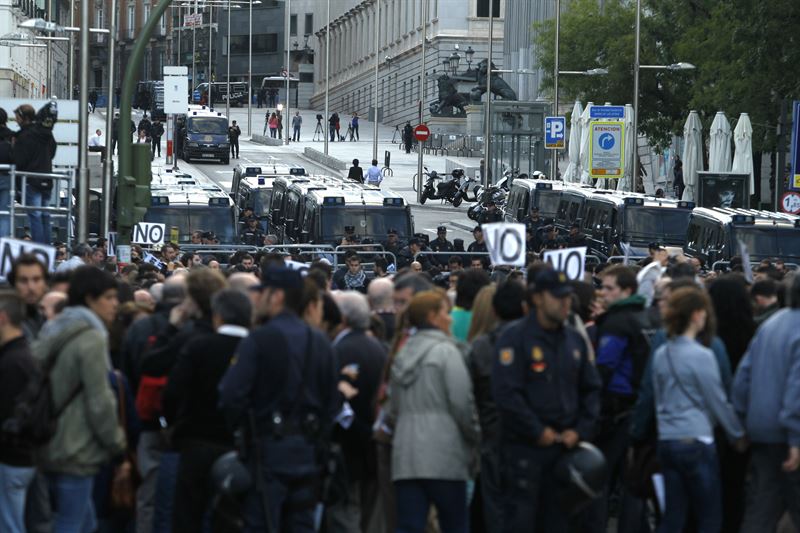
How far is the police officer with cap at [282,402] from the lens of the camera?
349 inches

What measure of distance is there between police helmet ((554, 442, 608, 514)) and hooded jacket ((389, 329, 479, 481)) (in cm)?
50

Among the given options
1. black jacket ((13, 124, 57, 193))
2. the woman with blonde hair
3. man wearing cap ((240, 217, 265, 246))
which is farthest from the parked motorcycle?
the woman with blonde hair

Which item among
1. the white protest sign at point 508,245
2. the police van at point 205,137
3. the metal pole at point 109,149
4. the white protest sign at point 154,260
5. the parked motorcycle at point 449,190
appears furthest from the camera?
the police van at point 205,137

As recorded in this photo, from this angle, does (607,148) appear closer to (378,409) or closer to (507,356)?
(378,409)

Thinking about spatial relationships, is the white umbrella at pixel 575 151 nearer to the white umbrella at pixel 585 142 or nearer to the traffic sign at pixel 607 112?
the white umbrella at pixel 585 142

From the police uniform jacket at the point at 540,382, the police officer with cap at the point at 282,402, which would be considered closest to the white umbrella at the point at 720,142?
the police uniform jacket at the point at 540,382

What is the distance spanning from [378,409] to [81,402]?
171 centimetres

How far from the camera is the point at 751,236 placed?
2852cm

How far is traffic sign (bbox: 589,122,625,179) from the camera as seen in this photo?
151 ft

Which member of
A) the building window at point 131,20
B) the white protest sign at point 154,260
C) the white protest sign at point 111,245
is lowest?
the white protest sign at point 154,260

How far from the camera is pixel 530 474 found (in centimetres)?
944

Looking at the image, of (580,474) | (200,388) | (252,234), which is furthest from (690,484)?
(252,234)

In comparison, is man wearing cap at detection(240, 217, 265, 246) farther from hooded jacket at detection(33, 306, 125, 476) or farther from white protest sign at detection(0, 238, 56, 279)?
hooded jacket at detection(33, 306, 125, 476)

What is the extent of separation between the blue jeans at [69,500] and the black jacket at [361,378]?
1481 mm
